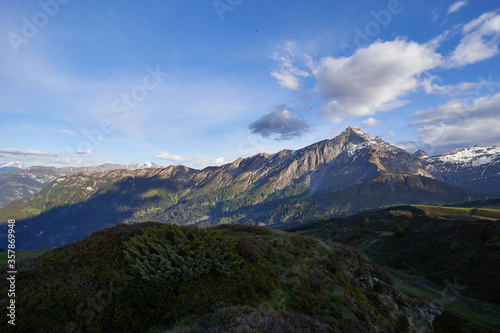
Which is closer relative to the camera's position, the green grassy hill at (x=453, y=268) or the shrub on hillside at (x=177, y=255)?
the shrub on hillside at (x=177, y=255)

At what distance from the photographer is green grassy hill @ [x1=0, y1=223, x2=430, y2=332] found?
34.0 ft

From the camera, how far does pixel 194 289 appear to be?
12555mm

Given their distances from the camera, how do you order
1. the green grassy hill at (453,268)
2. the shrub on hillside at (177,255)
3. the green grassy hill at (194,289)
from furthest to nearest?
1. the green grassy hill at (453,268)
2. the shrub on hillside at (177,255)
3. the green grassy hill at (194,289)

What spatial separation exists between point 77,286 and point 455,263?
56488 mm

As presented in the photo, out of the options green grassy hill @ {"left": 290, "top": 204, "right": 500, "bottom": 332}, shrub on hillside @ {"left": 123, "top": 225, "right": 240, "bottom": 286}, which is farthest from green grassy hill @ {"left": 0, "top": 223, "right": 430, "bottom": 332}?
green grassy hill @ {"left": 290, "top": 204, "right": 500, "bottom": 332}

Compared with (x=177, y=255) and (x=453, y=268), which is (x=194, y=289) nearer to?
(x=177, y=255)

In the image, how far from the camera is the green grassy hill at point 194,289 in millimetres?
10352

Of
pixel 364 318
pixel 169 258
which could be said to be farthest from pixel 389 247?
pixel 169 258

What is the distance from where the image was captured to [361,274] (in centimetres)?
1989

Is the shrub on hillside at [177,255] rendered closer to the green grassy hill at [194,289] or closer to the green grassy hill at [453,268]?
the green grassy hill at [194,289]

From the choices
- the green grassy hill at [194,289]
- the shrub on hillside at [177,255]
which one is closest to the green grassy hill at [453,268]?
the green grassy hill at [194,289]

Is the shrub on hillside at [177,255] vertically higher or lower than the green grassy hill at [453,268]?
higher

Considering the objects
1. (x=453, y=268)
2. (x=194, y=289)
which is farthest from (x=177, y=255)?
(x=453, y=268)

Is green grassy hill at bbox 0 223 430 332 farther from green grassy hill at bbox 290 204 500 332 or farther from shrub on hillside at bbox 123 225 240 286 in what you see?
green grassy hill at bbox 290 204 500 332
